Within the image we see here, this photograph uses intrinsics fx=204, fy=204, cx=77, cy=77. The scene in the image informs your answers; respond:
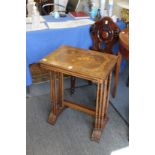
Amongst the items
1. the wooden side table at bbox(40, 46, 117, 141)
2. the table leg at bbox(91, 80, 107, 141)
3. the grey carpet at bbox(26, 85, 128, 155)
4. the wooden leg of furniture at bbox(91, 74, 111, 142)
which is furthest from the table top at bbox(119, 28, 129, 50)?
the grey carpet at bbox(26, 85, 128, 155)

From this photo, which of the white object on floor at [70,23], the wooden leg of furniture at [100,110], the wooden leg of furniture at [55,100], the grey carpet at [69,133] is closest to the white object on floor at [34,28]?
the white object on floor at [70,23]

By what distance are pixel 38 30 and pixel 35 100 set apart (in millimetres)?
733

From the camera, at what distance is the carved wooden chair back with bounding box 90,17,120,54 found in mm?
1995

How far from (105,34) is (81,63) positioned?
2.11 feet

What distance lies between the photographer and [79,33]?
215 cm

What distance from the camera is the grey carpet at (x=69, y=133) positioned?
1.60 metres

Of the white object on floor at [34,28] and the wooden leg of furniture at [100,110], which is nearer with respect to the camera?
the wooden leg of furniture at [100,110]

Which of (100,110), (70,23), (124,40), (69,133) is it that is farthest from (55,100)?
(70,23)

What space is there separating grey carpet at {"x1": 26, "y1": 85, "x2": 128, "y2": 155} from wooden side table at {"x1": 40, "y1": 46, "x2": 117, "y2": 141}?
0.25 feet

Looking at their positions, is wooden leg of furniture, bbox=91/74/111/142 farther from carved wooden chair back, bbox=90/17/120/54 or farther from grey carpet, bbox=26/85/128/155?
carved wooden chair back, bbox=90/17/120/54

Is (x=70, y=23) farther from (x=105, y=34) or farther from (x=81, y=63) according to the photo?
(x=81, y=63)

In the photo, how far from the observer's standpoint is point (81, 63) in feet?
5.10

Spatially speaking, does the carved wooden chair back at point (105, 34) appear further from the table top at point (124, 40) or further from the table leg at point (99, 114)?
the table leg at point (99, 114)
